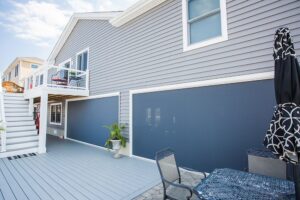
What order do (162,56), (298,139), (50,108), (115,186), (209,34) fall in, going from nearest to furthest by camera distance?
(298,139) < (115,186) < (209,34) < (162,56) < (50,108)

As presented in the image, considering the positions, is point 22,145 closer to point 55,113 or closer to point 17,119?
point 17,119

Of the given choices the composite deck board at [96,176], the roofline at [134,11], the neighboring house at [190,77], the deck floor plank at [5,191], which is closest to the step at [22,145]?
the neighboring house at [190,77]

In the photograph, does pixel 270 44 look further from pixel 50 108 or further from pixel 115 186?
pixel 50 108

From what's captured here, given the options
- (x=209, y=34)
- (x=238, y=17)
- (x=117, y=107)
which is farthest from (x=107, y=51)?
(x=238, y=17)

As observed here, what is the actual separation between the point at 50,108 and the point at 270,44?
14.4 metres

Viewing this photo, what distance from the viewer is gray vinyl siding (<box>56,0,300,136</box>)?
3.81 m

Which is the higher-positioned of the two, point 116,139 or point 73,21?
point 73,21

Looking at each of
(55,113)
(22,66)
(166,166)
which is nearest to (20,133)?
(55,113)

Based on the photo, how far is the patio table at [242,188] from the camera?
6.55 feet

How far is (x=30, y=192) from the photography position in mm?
3734

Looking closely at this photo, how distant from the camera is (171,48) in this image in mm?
5551

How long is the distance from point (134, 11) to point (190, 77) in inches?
139

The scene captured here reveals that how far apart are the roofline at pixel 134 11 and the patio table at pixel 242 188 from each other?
18.1 ft

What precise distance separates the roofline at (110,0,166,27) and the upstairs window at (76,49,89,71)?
312cm
